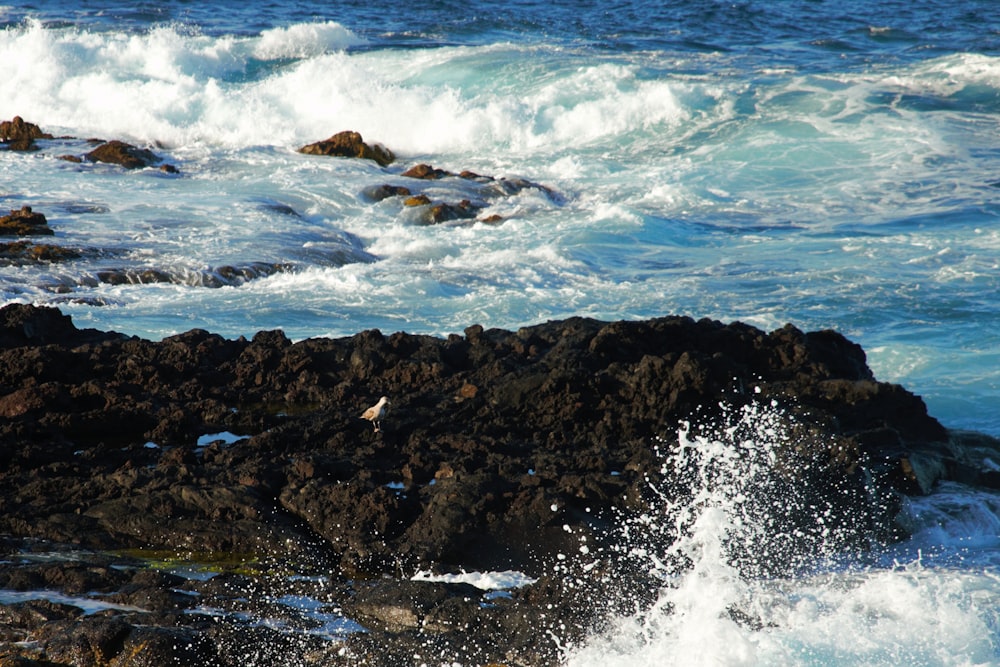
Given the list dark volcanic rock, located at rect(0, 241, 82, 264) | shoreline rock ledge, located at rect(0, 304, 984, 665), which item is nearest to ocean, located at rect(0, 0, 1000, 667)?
dark volcanic rock, located at rect(0, 241, 82, 264)

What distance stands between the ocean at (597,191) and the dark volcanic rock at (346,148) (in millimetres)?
389

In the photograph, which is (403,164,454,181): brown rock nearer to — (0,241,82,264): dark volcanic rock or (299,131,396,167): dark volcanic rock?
(299,131,396,167): dark volcanic rock

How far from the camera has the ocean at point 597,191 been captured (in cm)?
559

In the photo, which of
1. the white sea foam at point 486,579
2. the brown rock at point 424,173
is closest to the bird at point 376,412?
the white sea foam at point 486,579

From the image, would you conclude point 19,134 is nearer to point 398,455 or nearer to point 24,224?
point 24,224

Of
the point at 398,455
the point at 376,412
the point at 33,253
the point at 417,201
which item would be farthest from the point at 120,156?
the point at 398,455

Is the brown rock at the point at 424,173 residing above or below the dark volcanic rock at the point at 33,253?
above

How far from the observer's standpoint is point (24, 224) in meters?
13.0

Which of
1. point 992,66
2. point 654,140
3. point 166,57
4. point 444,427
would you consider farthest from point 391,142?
point 444,427

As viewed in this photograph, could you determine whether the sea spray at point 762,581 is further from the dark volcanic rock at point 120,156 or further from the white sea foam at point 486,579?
the dark volcanic rock at point 120,156

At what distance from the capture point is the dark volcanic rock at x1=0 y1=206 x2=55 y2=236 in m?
12.8

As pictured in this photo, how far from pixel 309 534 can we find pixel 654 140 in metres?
16.7

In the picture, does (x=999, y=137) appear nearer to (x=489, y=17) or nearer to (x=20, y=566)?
(x=489, y=17)

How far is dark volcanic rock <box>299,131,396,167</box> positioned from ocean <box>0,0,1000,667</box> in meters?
0.39
